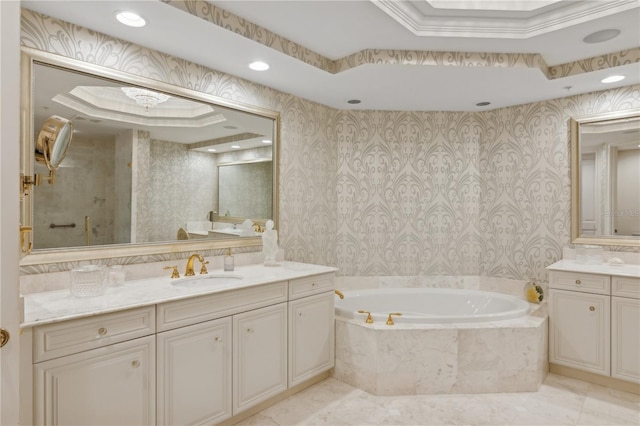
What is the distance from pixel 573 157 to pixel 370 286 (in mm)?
2180

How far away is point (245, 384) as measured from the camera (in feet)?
7.48

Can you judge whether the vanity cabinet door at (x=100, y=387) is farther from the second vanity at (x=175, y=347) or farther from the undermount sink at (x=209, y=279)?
the undermount sink at (x=209, y=279)

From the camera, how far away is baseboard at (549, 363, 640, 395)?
2.76m

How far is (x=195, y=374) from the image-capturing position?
2.02 metres

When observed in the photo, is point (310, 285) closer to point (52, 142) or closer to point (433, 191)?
point (52, 142)

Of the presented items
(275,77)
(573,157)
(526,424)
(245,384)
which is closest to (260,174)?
(275,77)

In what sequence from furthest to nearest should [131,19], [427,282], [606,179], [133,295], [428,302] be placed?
[427,282] < [428,302] < [606,179] < [131,19] < [133,295]

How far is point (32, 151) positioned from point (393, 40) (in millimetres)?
2177

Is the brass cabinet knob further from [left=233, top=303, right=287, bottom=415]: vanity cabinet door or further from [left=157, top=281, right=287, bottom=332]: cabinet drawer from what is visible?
[left=233, top=303, right=287, bottom=415]: vanity cabinet door

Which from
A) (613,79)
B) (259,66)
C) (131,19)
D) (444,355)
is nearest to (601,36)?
(613,79)

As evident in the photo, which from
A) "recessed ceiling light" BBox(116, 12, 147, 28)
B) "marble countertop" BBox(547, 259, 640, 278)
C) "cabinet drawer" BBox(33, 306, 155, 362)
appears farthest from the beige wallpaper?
"cabinet drawer" BBox(33, 306, 155, 362)

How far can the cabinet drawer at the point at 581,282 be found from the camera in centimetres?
283

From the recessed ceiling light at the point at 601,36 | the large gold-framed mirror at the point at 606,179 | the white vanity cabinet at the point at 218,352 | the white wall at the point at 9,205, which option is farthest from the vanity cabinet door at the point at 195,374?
the large gold-framed mirror at the point at 606,179

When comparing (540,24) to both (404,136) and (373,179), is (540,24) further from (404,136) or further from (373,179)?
(373,179)
